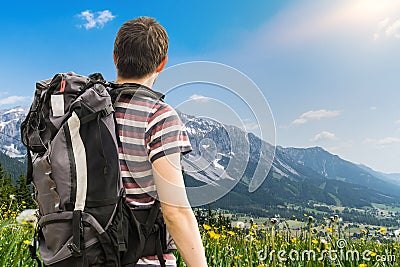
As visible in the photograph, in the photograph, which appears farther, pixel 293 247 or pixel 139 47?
pixel 293 247

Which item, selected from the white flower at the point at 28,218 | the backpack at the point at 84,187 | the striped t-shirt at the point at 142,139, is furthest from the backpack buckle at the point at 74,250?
the white flower at the point at 28,218

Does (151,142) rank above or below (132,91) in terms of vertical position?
below

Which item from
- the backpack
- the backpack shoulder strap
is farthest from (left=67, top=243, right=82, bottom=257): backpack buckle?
the backpack shoulder strap

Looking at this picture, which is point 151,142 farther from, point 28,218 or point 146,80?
point 28,218

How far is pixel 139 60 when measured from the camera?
7.68 feet

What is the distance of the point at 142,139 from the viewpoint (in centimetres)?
227

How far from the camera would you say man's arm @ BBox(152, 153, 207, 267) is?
219cm

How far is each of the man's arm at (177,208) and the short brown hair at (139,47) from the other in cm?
52

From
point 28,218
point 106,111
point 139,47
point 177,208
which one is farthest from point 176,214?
point 28,218

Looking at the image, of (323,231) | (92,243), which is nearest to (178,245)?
(92,243)

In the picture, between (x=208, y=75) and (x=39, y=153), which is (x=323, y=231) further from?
(x=39, y=153)

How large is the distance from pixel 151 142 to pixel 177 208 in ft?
1.15

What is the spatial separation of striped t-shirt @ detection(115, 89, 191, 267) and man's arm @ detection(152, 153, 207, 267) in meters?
0.06

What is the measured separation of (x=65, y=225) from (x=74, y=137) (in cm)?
42
